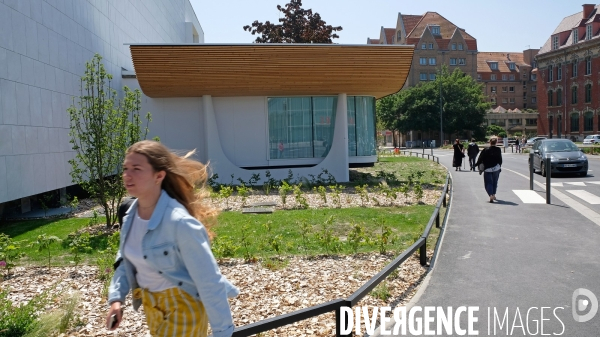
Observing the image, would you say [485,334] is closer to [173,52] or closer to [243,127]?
[173,52]

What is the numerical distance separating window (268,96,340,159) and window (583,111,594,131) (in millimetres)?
56232

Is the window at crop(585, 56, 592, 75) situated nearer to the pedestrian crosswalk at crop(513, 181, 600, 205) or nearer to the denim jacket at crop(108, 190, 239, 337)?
the pedestrian crosswalk at crop(513, 181, 600, 205)

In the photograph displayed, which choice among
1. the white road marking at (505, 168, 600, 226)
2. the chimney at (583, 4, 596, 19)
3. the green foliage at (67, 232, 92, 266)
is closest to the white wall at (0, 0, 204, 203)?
the green foliage at (67, 232, 92, 266)

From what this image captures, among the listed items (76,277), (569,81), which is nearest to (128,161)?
(76,277)

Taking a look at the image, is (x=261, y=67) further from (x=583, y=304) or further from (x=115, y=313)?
(x=115, y=313)

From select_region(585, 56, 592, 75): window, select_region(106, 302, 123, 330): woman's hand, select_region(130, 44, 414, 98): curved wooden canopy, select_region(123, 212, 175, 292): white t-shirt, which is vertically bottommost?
select_region(106, 302, 123, 330): woman's hand

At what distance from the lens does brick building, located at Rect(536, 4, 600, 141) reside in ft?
220

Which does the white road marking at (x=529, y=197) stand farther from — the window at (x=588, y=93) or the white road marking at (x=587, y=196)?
the window at (x=588, y=93)

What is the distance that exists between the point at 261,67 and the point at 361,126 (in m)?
6.36

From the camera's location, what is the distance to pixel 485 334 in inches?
205

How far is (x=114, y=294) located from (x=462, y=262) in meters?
6.00

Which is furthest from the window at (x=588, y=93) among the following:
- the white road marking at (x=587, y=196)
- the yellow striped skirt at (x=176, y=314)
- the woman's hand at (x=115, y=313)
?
the woman's hand at (x=115, y=313)

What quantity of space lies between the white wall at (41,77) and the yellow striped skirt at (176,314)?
11.8 m

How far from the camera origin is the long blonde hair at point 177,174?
289cm
